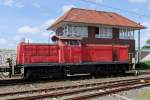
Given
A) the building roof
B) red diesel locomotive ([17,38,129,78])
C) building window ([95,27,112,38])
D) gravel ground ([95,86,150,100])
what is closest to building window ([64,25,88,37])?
the building roof

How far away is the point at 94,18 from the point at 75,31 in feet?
12.4

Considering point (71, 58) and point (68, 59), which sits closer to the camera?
point (68, 59)

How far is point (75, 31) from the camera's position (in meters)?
35.9

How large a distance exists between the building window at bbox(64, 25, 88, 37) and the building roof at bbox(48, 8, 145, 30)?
31.2 inches

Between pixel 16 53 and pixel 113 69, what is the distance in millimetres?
7606

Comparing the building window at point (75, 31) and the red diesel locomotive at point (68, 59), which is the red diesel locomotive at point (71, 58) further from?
the building window at point (75, 31)

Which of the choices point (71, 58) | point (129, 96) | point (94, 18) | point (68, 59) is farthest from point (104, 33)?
point (129, 96)

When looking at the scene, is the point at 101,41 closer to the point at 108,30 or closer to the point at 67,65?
the point at 108,30

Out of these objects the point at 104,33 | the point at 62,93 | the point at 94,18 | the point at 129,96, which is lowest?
the point at 129,96

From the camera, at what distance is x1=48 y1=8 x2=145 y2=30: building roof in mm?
36466

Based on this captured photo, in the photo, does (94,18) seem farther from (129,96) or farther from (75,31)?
(129,96)

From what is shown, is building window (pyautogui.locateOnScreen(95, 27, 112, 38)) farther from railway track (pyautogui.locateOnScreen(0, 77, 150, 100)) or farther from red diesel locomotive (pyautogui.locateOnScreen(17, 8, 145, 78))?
railway track (pyautogui.locateOnScreen(0, 77, 150, 100))

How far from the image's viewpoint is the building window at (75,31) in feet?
117

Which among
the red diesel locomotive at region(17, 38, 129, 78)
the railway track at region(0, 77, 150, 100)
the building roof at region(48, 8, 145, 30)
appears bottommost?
the railway track at region(0, 77, 150, 100)
